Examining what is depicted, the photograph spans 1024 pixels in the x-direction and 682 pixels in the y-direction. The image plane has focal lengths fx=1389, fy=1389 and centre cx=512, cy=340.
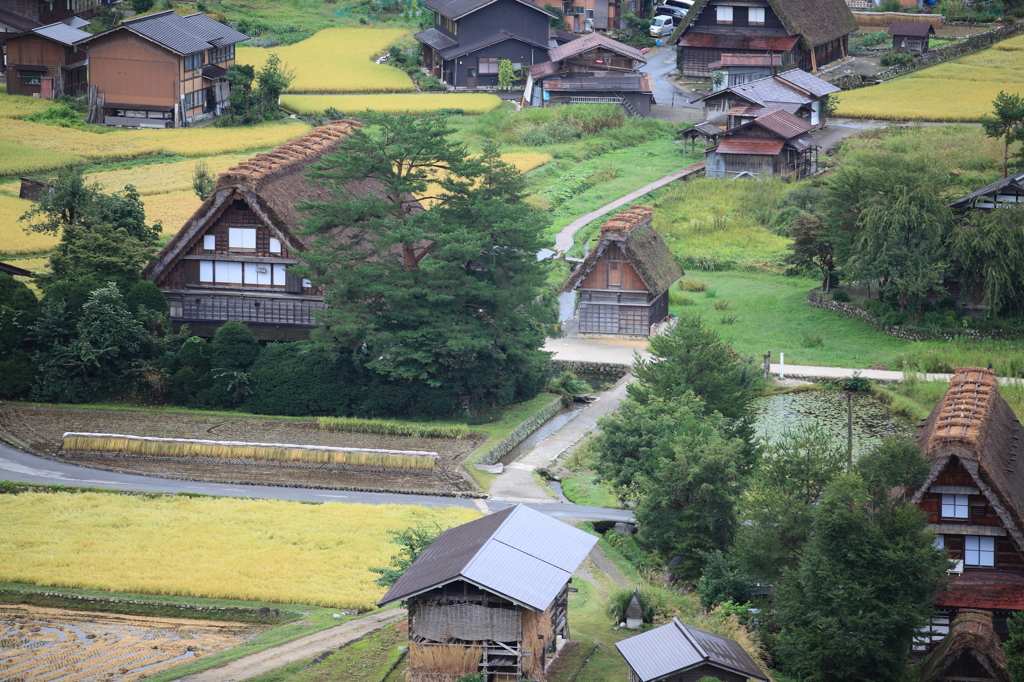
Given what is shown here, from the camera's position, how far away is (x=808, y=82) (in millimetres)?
81562

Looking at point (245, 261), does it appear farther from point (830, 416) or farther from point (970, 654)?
point (970, 654)

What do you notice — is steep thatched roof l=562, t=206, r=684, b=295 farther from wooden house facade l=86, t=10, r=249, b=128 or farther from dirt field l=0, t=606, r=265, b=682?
wooden house facade l=86, t=10, r=249, b=128

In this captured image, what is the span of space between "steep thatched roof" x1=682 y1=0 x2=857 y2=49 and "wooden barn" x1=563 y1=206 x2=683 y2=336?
37.2 m

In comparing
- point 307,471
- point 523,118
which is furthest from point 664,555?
point 523,118

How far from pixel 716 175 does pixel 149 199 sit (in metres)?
30.0

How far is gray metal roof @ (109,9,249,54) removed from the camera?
81.8 metres

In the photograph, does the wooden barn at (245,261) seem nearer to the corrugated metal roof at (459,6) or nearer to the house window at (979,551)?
the house window at (979,551)

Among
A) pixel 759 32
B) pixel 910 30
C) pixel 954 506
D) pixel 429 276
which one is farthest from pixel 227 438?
pixel 910 30

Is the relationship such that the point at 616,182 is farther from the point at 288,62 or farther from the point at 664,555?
the point at 664,555

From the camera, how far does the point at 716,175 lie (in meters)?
75.9

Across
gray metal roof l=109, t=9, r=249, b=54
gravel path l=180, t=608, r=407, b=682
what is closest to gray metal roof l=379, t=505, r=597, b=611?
gravel path l=180, t=608, r=407, b=682

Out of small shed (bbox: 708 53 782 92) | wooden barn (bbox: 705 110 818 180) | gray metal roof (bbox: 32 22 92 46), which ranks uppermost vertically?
gray metal roof (bbox: 32 22 92 46)

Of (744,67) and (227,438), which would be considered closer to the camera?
(227,438)

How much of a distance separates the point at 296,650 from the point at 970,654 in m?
14.8
